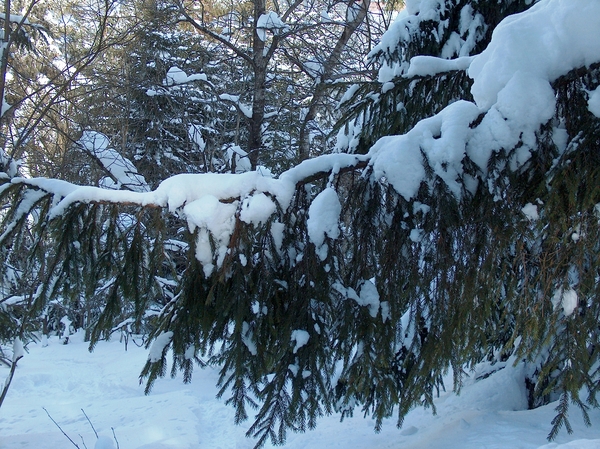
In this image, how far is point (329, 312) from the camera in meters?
2.16

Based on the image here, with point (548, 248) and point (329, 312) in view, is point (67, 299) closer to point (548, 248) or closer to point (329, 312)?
point (329, 312)

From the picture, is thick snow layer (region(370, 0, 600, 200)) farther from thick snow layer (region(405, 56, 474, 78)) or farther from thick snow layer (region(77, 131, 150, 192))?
thick snow layer (region(77, 131, 150, 192))

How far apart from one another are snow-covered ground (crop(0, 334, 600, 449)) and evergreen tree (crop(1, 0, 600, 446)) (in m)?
1.56

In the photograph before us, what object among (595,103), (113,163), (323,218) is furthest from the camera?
(113,163)

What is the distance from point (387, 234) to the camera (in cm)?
205

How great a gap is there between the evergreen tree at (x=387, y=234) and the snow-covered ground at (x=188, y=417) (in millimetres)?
1564

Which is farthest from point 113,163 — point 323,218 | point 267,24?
point 323,218

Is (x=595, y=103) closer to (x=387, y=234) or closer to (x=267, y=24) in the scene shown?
(x=387, y=234)

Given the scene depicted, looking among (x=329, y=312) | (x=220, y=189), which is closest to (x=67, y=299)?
(x=220, y=189)

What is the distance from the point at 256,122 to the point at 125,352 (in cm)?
621

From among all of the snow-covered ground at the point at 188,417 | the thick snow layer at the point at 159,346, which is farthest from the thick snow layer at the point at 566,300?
the thick snow layer at the point at 159,346

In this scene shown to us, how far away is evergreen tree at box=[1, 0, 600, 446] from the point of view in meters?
1.87

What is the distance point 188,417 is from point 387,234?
548cm

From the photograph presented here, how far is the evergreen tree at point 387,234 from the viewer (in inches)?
73.4
